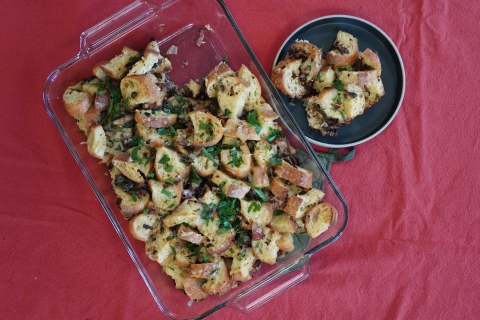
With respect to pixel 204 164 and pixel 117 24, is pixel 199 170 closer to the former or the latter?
pixel 204 164

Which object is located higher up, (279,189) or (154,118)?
(154,118)

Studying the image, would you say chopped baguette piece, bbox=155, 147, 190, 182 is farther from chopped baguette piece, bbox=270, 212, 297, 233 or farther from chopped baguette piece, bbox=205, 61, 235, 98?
chopped baguette piece, bbox=270, 212, 297, 233

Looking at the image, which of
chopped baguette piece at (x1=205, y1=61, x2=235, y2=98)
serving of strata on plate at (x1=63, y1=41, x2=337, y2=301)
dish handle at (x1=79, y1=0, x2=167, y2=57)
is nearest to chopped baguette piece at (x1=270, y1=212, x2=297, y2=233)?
serving of strata on plate at (x1=63, y1=41, x2=337, y2=301)

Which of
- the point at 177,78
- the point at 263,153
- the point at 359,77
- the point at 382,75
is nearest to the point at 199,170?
the point at 263,153

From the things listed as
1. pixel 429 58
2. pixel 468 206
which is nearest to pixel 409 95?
pixel 429 58

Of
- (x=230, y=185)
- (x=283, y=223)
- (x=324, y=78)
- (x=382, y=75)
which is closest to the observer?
(x=230, y=185)

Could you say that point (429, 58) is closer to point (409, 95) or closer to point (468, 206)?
point (409, 95)

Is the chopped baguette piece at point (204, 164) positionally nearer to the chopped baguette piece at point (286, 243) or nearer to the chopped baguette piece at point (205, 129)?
the chopped baguette piece at point (205, 129)
